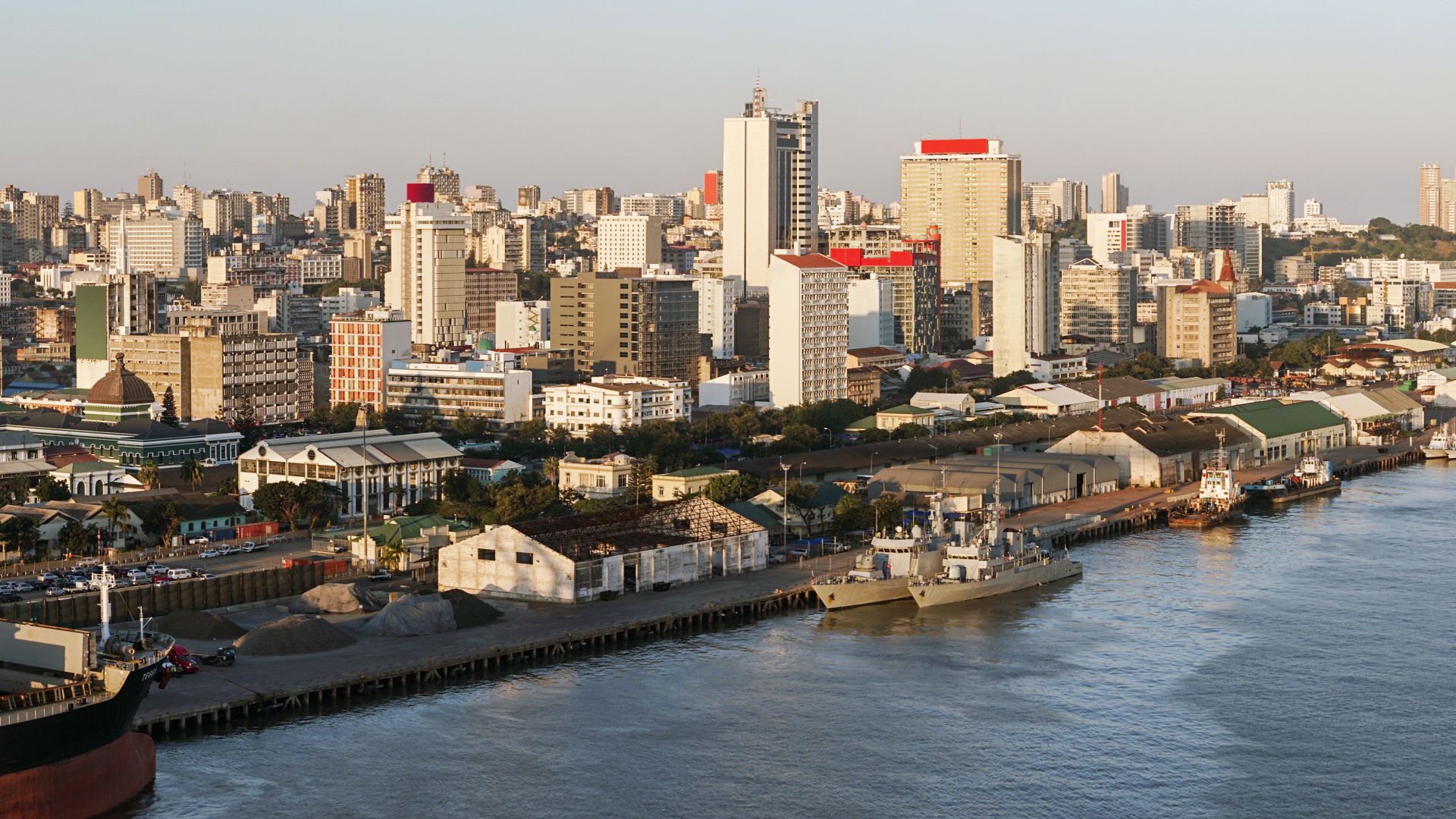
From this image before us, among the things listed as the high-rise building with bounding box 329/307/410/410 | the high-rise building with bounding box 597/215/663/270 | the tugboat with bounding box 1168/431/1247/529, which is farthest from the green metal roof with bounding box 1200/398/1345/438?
the high-rise building with bounding box 597/215/663/270

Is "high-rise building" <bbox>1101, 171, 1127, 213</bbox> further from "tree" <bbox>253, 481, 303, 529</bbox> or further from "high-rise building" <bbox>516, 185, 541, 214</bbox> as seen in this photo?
"tree" <bbox>253, 481, 303, 529</bbox>

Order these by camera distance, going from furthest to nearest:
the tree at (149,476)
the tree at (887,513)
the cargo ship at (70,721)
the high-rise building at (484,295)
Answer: the high-rise building at (484,295) → the tree at (149,476) → the tree at (887,513) → the cargo ship at (70,721)

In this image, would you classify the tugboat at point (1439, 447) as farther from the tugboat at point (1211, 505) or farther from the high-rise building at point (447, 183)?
the high-rise building at point (447, 183)

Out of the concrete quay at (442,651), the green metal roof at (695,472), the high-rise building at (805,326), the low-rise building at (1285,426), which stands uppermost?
the high-rise building at (805,326)

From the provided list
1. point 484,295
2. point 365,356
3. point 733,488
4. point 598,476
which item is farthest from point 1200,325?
point 733,488

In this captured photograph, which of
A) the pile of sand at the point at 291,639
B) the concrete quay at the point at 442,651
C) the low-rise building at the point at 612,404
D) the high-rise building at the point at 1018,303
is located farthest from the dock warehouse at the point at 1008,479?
the high-rise building at the point at 1018,303

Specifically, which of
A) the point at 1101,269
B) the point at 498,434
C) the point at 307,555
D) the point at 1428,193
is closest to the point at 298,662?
the point at 307,555
